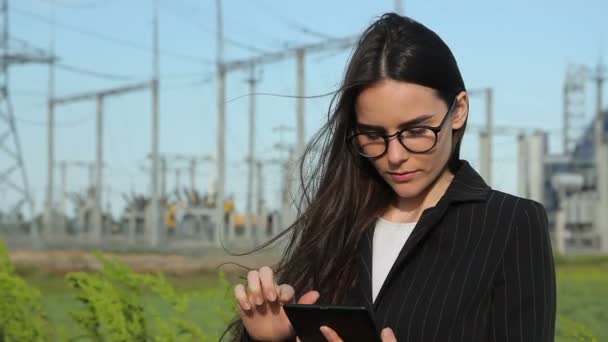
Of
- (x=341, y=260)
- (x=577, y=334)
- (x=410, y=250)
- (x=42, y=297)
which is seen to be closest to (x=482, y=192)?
(x=410, y=250)

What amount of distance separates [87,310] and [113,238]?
3084cm

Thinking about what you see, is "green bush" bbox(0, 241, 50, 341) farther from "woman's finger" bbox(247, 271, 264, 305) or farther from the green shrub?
"woman's finger" bbox(247, 271, 264, 305)

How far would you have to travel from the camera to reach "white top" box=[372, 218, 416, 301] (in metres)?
1.92

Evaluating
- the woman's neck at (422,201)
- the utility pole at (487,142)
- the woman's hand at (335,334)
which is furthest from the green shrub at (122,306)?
the utility pole at (487,142)

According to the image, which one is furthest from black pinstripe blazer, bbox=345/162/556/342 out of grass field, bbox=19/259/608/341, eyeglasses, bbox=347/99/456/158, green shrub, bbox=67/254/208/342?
green shrub, bbox=67/254/208/342

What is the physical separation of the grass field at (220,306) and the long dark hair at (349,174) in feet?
3.85

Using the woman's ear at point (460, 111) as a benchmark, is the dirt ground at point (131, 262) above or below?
below

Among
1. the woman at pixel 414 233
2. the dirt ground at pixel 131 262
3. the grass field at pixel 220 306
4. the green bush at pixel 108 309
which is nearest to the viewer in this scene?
the woman at pixel 414 233

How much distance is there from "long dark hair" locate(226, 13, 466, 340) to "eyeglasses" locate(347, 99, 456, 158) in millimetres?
68

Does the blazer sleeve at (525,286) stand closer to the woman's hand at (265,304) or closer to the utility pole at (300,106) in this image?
the woman's hand at (265,304)

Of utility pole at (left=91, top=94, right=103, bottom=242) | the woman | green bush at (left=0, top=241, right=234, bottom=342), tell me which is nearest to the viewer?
the woman

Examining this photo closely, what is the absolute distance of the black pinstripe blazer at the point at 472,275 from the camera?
68.3 inches

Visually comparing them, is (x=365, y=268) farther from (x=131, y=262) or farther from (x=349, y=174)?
(x=131, y=262)

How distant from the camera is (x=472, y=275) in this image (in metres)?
1.79
